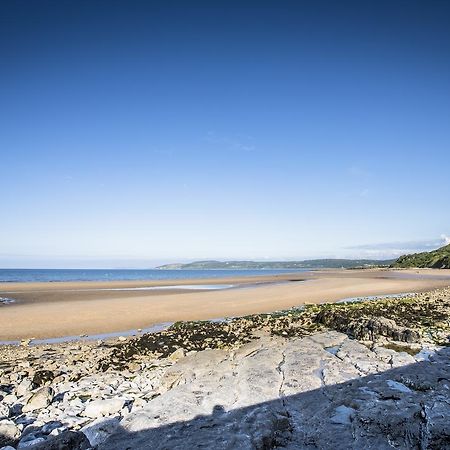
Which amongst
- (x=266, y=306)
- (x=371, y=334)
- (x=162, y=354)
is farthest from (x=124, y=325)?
(x=371, y=334)

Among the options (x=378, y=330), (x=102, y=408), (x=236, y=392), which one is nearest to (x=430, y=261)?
(x=378, y=330)

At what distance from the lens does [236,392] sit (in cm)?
766

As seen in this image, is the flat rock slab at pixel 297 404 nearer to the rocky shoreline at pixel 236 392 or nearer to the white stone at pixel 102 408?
the rocky shoreline at pixel 236 392

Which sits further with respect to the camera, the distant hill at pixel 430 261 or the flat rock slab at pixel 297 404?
the distant hill at pixel 430 261

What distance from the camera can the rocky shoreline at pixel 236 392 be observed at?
19.1 feet

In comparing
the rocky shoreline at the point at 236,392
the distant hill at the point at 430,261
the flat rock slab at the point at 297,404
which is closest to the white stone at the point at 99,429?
the rocky shoreline at the point at 236,392

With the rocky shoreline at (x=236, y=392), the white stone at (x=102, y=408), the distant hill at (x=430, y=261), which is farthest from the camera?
the distant hill at (x=430, y=261)

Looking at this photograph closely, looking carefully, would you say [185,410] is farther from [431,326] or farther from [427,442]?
[431,326]

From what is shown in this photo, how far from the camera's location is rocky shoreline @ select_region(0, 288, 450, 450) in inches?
230

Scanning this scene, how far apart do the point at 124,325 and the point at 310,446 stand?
14.1 m

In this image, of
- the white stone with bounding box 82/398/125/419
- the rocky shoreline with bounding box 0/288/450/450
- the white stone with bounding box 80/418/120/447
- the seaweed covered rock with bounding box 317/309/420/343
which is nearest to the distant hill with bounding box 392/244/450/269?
the seaweed covered rock with bounding box 317/309/420/343

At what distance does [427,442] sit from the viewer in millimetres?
5398

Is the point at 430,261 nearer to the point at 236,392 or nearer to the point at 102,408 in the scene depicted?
the point at 236,392

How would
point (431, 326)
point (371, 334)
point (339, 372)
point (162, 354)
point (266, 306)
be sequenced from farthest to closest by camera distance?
point (266, 306)
point (431, 326)
point (371, 334)
point (162, 354)
point (339, 372)
